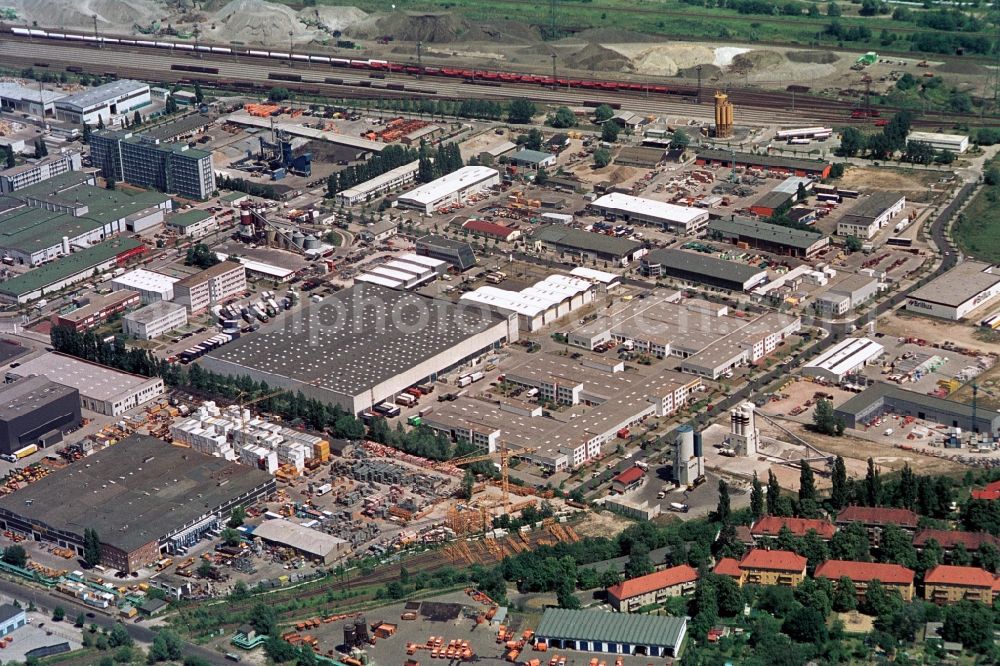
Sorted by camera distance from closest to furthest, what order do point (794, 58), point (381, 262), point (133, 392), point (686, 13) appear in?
point (133, 392) → point (381, 262) → point (794, 58) → point (686, 13)

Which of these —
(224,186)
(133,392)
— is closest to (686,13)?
(224,186)

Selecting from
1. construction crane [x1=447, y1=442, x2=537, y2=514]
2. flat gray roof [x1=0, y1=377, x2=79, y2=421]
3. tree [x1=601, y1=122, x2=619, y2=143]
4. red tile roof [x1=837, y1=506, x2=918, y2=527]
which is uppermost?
tree [x1=601, y1=122, x2=619, y2=143]

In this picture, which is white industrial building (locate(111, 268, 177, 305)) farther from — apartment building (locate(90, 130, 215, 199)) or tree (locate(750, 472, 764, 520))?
tree (locate(750, 472, 764, 520))

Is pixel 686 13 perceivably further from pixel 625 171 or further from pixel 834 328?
pixel 834 328

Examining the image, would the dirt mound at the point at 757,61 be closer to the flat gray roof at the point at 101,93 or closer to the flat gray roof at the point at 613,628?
the flat gray roof at the point at 101,93

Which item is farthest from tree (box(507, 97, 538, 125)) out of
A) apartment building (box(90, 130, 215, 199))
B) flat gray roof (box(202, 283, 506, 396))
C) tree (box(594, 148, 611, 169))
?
flat gray roof (box(202, 283, 506, 396))
